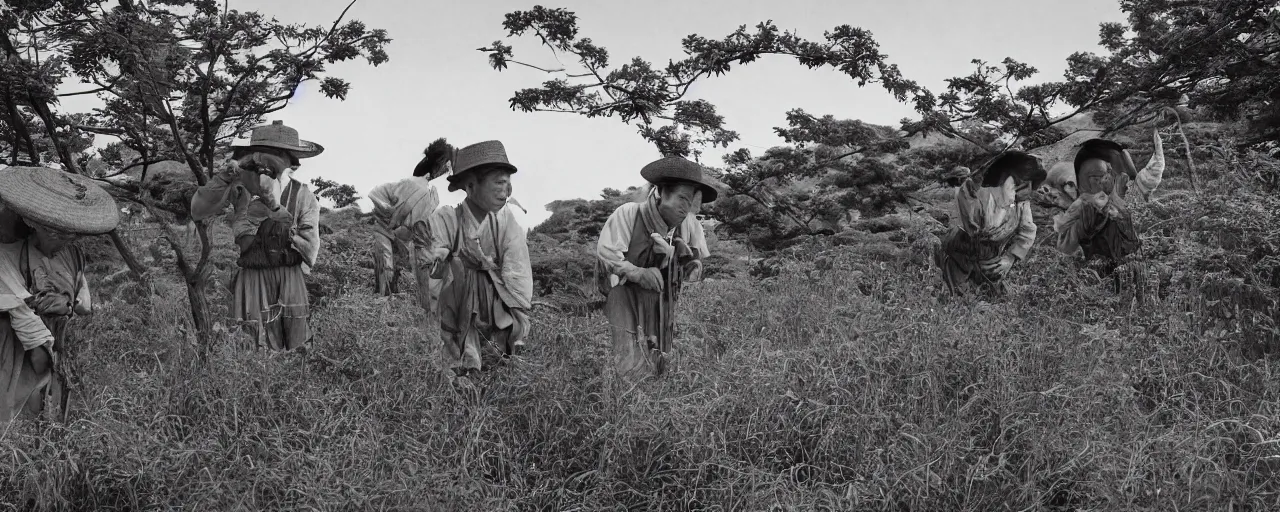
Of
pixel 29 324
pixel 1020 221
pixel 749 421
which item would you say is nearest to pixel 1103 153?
pixel 1020 221

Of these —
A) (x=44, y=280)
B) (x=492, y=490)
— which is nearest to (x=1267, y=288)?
(x=492, y=490)

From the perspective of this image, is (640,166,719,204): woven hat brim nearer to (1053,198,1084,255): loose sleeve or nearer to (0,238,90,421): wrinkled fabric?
(0,238,90,421): wrinkled fabric

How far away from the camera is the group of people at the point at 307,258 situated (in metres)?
5.50

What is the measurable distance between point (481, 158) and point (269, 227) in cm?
213

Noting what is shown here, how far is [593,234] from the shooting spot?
41.8 ft

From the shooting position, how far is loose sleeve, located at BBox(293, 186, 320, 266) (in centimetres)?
738

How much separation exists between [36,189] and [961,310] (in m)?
5.83

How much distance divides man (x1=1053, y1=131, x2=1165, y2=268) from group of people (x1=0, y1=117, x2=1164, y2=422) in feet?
13.2

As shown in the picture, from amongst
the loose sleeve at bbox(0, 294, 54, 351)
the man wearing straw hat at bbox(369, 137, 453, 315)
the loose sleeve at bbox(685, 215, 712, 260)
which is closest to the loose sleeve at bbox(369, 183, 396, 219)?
the man wearing straw hat at bbox(369, 137, 453, 315)

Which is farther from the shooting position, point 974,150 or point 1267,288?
point 974,150

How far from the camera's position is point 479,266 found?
249 inches

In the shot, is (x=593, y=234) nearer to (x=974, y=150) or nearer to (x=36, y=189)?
(x=974, y=150)

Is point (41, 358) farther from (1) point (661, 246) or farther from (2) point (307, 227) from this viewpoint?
(1) point (661, 246)

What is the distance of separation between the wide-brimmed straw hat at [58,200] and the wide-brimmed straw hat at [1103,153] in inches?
305
